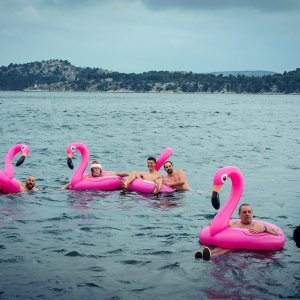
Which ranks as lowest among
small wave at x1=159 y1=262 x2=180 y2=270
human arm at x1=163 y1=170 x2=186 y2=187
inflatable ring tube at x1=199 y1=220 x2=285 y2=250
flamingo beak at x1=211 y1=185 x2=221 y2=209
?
small wave at x1=159 y1=262 x2=180 y2=270

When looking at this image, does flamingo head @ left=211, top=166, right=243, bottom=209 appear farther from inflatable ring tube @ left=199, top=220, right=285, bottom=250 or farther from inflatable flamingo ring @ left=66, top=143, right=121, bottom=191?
→ inflatable flamingo ring @ left=66, top=143, right=121, bottom=191

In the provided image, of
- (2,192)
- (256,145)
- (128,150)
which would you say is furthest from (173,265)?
(256,145)

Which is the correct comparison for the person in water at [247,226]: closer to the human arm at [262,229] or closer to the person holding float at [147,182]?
the human arm at [262,229]

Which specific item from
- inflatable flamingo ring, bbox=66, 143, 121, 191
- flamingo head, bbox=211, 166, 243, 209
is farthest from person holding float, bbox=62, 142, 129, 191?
flamingo head, bbox=211, 166, 243, 209

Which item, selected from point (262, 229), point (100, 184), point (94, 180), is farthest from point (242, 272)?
point (94, 180)

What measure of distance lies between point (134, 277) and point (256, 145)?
24025 millimetres

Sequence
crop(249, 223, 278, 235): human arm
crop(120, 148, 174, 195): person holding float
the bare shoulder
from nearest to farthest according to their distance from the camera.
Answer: crop(249, 223, 278, 235): human arm < the bare shoulder < crop(120, 148, 174, 195): person holding float

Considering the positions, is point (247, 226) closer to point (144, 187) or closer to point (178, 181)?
point (144, 187)

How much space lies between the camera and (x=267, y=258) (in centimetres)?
977

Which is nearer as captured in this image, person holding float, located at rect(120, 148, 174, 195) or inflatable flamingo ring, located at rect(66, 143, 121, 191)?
person holding float, located at rect(120, 148, 174, 195)

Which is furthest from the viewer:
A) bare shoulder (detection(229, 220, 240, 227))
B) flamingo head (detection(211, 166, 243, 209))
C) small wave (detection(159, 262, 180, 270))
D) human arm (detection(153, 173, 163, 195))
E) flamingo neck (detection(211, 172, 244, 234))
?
human arm (detection(153, 173, 163, 195))

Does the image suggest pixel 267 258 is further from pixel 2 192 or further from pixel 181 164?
pixel 181 164

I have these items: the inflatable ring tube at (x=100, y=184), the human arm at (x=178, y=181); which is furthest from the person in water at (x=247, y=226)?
the inflatable ring tube at (x=100, y=184)

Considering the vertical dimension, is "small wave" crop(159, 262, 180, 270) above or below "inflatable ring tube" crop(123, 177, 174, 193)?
below
